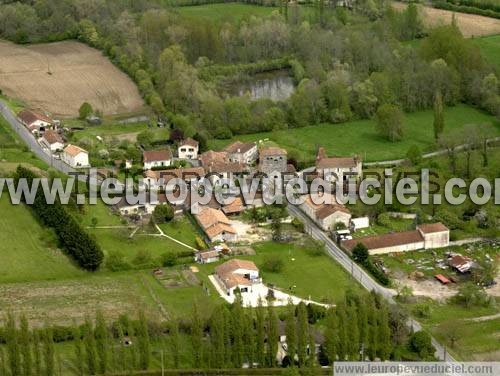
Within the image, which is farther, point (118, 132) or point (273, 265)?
point (118, 132)

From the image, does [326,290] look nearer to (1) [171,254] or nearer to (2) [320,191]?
(1) [171,254]

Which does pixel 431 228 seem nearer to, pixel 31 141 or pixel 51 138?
pixel 51 138

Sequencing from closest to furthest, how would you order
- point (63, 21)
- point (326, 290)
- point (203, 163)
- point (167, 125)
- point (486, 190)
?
point (326, 290)
point (486, 190)
point (203, 163)
point (167, 125)
point (63, 21)

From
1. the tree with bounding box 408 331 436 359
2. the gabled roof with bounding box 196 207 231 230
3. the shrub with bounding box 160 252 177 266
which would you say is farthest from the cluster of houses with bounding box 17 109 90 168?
the tree with bounding box 408 331 436 359

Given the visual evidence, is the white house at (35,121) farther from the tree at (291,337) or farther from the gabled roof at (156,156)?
the tree at (291,337)

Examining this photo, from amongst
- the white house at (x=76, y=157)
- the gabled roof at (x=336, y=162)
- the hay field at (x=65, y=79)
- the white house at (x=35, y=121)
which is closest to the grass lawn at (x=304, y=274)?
the gabled roof at (x=336, y=162)

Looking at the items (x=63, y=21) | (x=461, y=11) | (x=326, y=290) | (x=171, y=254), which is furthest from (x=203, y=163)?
(x=461, y=11)

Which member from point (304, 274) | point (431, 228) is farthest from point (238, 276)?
point (431, 228)
